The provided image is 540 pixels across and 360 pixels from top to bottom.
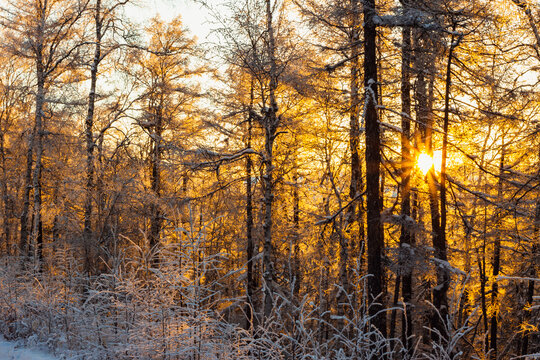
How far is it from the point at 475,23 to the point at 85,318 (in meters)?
10.7

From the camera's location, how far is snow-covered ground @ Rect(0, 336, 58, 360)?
19.3 feet

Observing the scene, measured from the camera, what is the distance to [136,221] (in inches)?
713

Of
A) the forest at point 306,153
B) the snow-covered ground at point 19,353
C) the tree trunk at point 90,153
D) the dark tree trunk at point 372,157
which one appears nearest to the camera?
the snow-covered ground at point 19,353

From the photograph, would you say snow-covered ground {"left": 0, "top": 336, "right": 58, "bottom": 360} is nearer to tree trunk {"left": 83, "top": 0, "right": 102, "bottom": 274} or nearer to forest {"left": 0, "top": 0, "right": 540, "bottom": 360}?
forest {"left": 0, "top": 0, "right": 540, "bottom": 360}

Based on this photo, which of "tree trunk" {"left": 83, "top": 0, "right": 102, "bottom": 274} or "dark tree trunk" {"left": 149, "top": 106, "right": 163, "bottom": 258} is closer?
"tree trunk" {"left": 83, "top": 0, "right": 102, "bottom": 274}

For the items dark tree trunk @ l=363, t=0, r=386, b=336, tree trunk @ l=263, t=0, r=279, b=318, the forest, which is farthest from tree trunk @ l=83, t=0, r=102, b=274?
dark tree trunk @ l=363, t=0, r=386, b=336

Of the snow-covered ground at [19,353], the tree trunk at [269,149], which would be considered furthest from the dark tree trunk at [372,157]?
the snow-covered ground at [19,353]

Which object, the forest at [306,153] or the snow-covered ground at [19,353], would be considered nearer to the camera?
the snow-covered ground at [19,353]

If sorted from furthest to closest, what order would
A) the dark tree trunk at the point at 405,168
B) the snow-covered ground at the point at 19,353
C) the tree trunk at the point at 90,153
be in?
the tree trunk at the point at 90,153 < the dark tree trunk at the point at 405,168 < the snow-covered ground at the point at 19,353

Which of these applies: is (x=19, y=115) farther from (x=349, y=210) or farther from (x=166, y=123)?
(x=349, y=210)

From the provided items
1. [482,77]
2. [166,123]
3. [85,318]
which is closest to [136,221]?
[166,123]

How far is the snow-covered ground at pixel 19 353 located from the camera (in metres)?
5.89

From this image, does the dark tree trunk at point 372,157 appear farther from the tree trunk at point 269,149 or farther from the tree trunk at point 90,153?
the tree trunk at point 90,153

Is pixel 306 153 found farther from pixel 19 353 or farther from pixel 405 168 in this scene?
pixel 19 353
